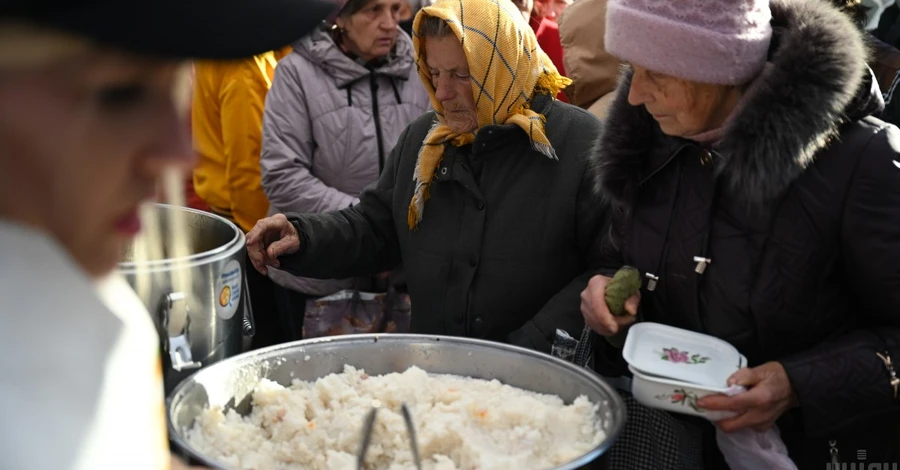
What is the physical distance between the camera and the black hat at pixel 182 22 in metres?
0.58

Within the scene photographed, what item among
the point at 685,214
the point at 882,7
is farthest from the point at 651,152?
the point at 882,7

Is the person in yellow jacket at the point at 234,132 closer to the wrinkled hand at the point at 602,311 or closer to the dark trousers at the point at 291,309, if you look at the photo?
the dark trousers at the point at 291,309

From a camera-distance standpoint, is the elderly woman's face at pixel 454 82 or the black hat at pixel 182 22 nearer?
the black hat at pixel 182 22

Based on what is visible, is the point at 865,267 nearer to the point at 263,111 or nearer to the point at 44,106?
the point at 44,106

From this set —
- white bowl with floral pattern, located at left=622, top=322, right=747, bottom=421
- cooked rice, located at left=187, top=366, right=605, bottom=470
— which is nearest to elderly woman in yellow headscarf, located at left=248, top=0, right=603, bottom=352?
white bowl with floral pattern, located at left=622, top=322, right=747, bottom=421

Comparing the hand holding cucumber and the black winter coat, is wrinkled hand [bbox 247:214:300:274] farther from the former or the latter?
the hand holding cucumber

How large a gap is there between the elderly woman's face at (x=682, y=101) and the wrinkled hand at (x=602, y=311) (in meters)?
0.36

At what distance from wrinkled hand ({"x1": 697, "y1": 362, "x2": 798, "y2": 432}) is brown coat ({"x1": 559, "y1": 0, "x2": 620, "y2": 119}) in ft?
5.48

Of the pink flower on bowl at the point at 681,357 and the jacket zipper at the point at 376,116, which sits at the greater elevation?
the pink flower on bowl at the point at 681,357

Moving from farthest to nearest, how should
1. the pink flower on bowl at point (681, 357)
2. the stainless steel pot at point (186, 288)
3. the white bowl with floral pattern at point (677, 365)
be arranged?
the pink flower on bowl at point (681, 357) → the white bowl with floral pattern at point (677, 365) → the stainless steel pot at point (186, 288)

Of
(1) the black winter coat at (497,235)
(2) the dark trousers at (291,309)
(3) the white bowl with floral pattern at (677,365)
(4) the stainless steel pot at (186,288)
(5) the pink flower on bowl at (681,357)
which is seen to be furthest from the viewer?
(2) the dark trousers at (291,309)

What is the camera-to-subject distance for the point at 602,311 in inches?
74.9

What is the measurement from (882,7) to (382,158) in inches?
98.7

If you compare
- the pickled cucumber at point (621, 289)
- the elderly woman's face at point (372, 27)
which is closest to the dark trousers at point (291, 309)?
the elderly woman's face at point (372, 27)
